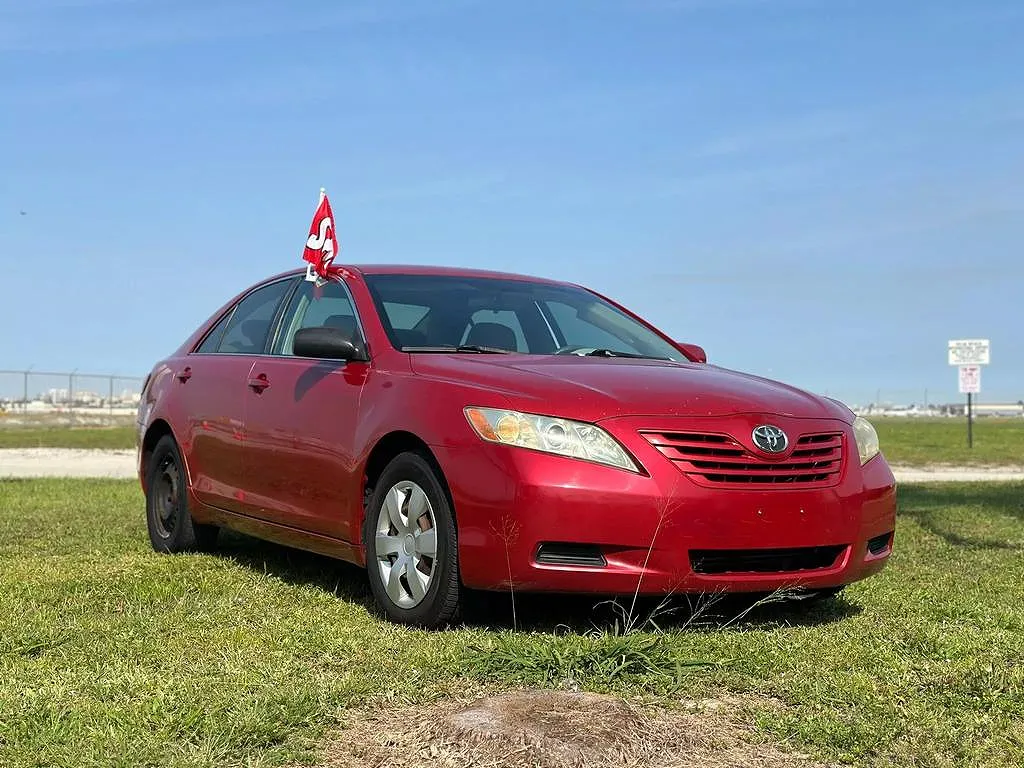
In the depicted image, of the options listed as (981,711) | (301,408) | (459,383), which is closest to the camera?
(981,711)

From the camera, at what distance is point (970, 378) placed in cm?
3075

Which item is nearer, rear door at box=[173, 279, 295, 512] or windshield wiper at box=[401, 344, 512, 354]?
windshield wiper at box=[401, 344, 512, 354]

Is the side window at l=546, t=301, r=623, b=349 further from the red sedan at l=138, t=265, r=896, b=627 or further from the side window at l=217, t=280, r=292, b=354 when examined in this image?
the side window at l=217, t=280, r=292, b=354

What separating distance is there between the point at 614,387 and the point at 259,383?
2.17m

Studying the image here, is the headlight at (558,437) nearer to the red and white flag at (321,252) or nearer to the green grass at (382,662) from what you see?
Answer: the green grass at (382,662)

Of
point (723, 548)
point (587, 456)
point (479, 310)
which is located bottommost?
point (723, 548)

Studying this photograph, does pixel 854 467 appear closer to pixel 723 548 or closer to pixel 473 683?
pixel 723 548

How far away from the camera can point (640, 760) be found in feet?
10.3

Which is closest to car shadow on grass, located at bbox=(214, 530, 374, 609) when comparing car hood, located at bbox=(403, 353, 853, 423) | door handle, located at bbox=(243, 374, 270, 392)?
door handle, located at bbox=(243, 374, 270, 392)

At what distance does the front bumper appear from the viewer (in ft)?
14.7

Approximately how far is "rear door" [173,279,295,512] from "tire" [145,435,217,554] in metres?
0.22

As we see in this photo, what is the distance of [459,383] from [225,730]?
1.87m

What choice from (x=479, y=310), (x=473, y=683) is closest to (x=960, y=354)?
(x=479, y=310)

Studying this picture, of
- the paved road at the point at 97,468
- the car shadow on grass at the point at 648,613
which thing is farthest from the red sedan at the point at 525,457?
the paved road at the point at 97,468
